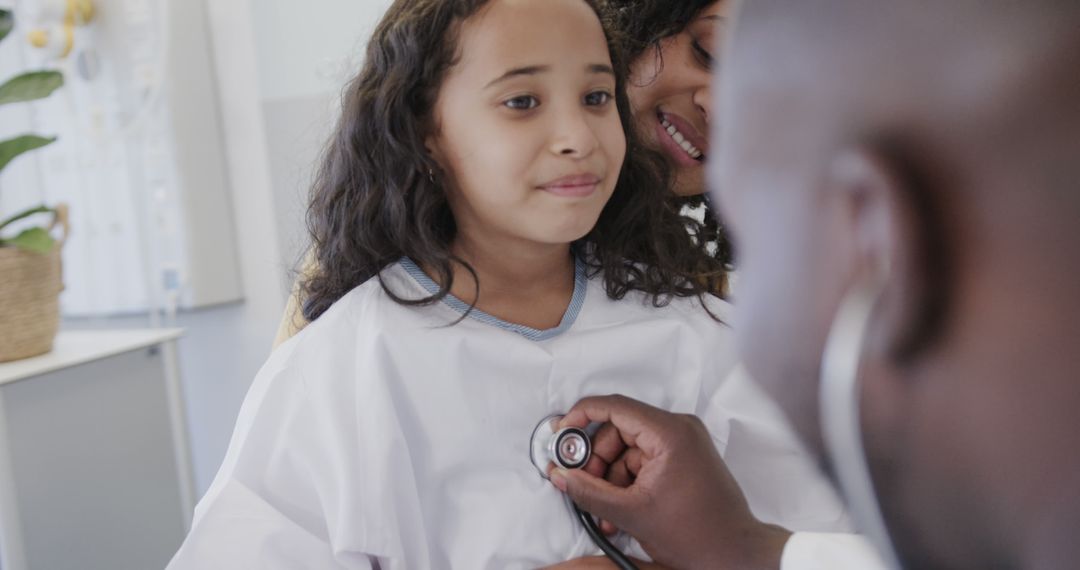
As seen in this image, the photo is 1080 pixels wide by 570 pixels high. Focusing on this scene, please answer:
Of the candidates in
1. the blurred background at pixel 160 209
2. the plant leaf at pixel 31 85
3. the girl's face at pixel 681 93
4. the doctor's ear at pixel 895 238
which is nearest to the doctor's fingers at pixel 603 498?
the girl's face at pixel 681 93

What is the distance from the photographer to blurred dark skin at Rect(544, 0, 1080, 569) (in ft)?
0.74

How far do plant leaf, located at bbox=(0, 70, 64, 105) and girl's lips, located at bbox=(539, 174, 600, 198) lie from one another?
1.35 metres

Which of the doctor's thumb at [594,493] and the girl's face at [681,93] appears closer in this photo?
the doctor's thumb at [594,493]

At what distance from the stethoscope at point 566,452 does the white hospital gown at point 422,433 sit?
17 mm

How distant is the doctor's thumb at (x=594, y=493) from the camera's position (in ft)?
2.97

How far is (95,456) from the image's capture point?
197 centimetres

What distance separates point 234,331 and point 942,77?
98.4 inches

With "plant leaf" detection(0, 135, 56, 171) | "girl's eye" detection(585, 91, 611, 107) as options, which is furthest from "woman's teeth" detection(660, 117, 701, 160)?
"plant leaf" detection(0, 135, 56, 171)

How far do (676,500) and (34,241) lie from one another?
5.03 ft

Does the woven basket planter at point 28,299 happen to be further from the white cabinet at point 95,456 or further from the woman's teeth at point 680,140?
the woman's teeth at point 680,140

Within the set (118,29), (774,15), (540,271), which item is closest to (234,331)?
(118,29)

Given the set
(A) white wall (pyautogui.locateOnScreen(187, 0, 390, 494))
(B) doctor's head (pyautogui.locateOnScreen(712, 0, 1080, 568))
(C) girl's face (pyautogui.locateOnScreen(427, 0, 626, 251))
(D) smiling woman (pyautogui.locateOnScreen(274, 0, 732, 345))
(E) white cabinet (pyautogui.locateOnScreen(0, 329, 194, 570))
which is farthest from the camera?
(A) white wall (pyautogui.locateOnScreen(187, 0, 390, 494))

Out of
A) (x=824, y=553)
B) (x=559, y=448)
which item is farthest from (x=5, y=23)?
(x=824, y=553)

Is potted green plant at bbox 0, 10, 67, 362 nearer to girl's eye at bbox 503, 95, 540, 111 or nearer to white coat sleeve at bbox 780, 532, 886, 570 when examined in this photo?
girl's eye at bbox 503, 95, 540, 111
